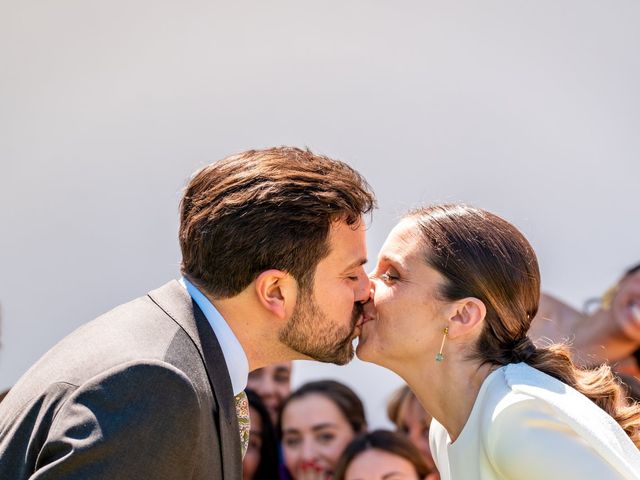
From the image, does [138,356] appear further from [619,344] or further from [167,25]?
[619,344]

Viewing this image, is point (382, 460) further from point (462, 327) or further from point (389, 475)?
point (462, 327)

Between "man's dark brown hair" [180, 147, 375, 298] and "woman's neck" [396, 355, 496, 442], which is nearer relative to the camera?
"man's dark brown hair" [180, 147, 375, 298]

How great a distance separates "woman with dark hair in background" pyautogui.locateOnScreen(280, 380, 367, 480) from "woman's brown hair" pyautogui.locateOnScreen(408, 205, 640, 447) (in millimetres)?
1511

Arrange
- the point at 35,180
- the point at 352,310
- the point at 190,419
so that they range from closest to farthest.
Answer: the point at 190,419, the point at 352,310, the point at 35,180

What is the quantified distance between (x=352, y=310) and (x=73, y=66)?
86.9 inches

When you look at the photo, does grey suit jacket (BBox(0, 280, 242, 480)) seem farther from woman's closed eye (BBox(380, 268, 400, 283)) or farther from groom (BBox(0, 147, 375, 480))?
woman's closed eye (BBox(380, 268, 400, 283))

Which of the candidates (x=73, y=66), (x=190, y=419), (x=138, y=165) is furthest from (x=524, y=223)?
(x=190, y=419)

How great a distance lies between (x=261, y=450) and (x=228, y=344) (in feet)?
6.12

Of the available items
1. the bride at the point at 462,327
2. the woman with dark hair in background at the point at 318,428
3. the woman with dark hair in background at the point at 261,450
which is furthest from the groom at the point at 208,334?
the woman with dark hair in background at the point at 261,450

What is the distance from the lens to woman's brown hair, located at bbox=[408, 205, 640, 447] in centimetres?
279

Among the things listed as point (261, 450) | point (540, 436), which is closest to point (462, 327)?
point (540, 436)

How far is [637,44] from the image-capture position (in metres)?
4.65

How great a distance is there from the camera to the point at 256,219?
2600 mm

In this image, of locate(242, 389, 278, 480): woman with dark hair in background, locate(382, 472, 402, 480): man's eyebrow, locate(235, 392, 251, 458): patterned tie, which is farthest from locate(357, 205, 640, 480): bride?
locate(242, 389, 278, 480): woman with dark hair in background
